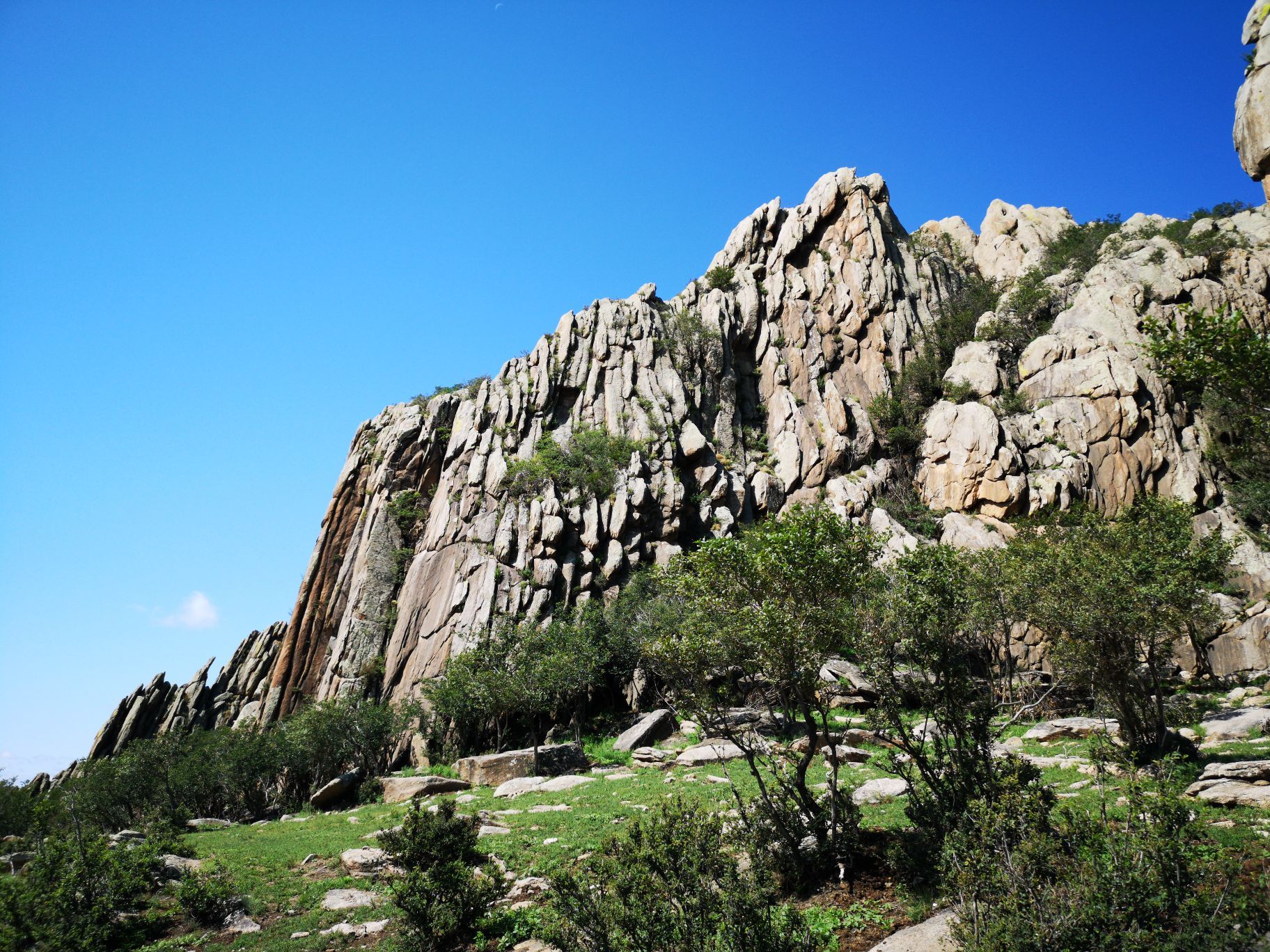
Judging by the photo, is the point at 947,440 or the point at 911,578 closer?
the point at 911,578

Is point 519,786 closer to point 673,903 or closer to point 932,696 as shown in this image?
point 932,696

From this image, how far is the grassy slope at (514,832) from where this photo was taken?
48.2 ft

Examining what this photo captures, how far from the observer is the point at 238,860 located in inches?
821

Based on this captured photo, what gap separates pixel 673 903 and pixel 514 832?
12332mm

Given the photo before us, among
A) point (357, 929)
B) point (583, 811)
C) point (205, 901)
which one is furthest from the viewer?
point (583, 811)

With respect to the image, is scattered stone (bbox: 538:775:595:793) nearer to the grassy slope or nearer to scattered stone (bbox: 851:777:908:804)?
the grassy slope

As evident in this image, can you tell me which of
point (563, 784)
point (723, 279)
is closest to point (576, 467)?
point (563, 784)

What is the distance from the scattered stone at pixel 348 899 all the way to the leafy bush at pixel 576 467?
4653 cm

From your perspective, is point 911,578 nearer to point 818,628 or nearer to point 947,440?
point 818,628

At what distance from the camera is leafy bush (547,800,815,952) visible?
9430 mm

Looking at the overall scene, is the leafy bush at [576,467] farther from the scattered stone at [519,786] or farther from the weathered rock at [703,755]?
the scattered stone at [519,786]

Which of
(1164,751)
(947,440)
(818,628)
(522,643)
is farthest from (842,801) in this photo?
(947,440)

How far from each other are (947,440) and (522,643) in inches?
1825

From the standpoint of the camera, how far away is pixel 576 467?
65250mm
